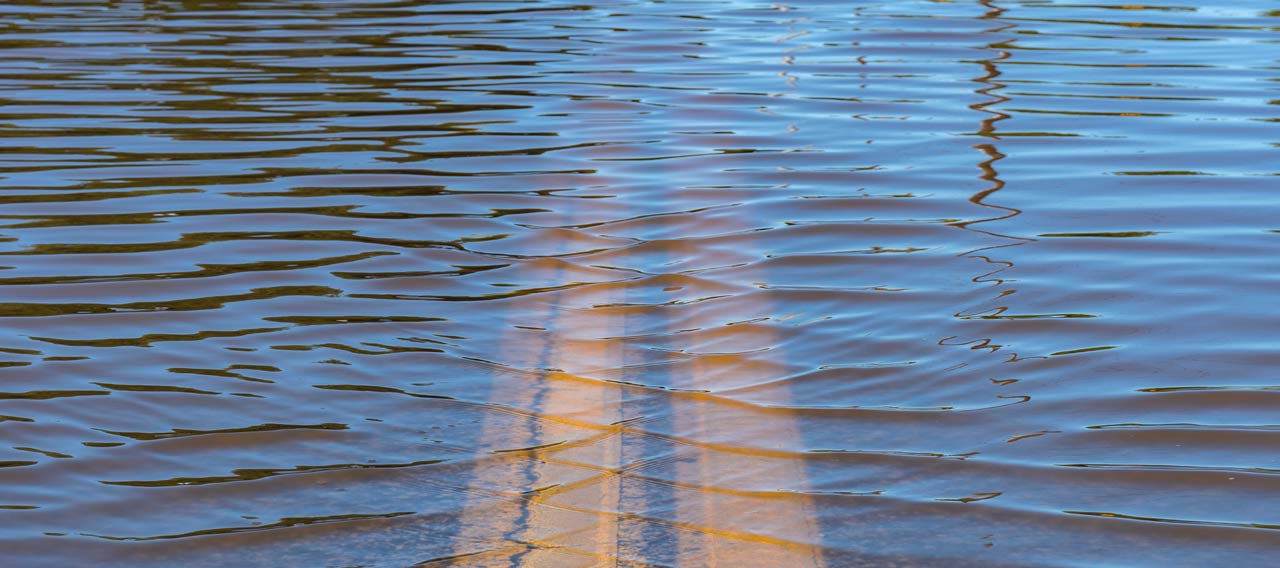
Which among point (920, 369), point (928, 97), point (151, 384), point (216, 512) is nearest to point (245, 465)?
point (216, 512)

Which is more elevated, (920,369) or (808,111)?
(808,111)

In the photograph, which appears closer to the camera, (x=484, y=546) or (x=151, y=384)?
(x=484, y=546)

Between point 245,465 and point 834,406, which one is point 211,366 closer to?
point 245,465

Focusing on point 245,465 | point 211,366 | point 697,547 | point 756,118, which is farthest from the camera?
point 756,118

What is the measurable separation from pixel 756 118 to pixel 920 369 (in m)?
2.94

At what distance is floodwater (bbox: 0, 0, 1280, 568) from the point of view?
2500 mm

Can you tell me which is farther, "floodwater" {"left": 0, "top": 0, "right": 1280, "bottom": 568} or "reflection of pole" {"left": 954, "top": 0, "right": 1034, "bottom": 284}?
"reflection of pole" {"left": 954, "top": 0, "right": 1034, "bottom": 284}

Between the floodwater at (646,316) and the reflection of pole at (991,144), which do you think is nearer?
the floodwater at (646,316)

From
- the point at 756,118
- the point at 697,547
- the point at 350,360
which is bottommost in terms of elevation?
the point at 697,547

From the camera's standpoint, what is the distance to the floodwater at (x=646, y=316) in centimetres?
250

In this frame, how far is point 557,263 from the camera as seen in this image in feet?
13.4

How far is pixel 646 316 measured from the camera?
144 inches

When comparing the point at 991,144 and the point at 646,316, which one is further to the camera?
the point at 991,144

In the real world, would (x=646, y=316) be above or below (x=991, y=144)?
below
